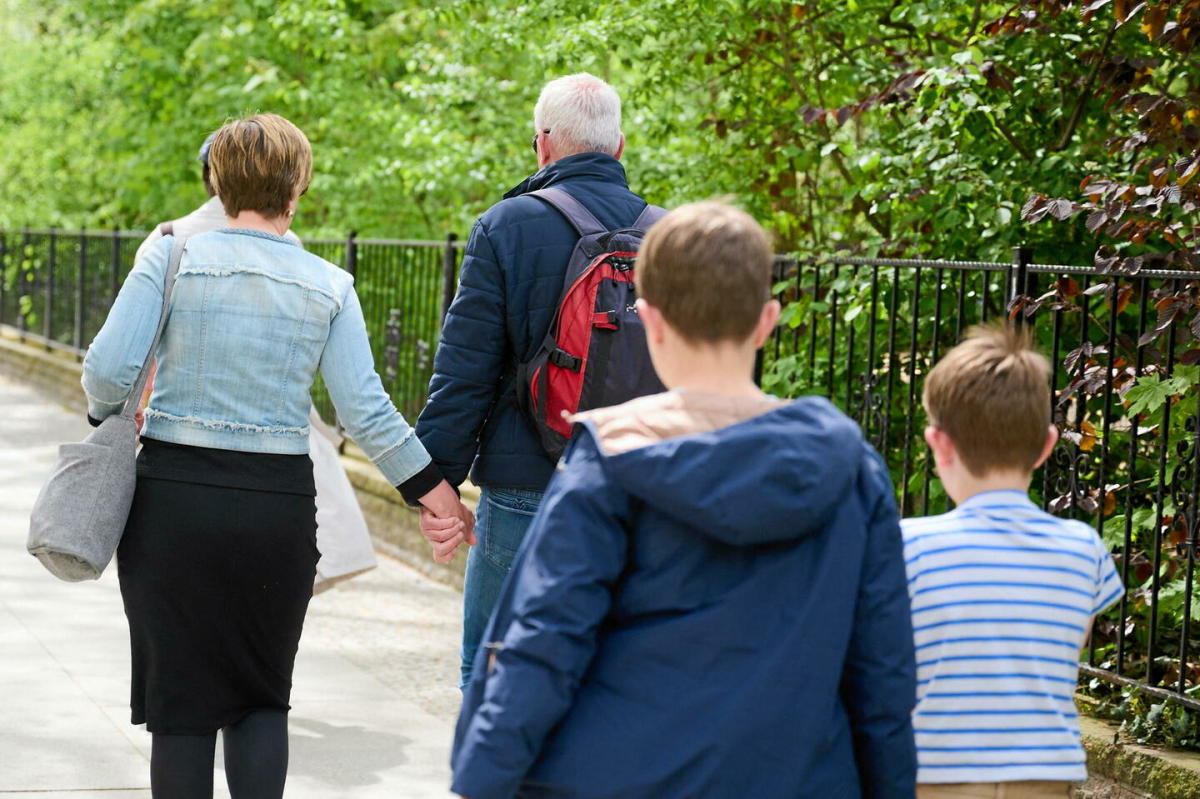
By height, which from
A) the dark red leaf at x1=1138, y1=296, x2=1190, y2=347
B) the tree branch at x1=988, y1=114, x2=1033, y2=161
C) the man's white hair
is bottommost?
the dark red leaf at x1=1138, y1=296, x2=1190, y2=347

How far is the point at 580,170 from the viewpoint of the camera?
3801 millimetres

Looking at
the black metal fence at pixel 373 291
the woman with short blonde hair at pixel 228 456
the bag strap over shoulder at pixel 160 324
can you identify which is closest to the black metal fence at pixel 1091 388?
the woman with short blonde hair at pixel 228 456

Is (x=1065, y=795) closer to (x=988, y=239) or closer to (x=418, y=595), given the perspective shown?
(x=988, y=239)

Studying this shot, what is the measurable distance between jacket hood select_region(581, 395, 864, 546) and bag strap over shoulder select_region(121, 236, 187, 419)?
1745mm

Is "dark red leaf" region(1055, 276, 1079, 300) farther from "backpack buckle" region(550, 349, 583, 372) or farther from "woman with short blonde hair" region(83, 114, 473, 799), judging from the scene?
"woman with short blonde hair" region(83, 114, 473, 799)

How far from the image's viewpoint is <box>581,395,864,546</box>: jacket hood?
6.83 feet

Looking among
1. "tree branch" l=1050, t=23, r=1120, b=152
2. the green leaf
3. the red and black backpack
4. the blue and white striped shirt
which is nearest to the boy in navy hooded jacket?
the blue and white striped shirt

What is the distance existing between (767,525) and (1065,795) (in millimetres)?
748

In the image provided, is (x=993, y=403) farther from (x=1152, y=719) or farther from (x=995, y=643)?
(x=1152, y=719)

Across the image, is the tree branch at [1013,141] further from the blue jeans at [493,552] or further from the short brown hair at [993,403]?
the short brown hair at [993,403]

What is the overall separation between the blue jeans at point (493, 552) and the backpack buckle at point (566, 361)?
12.3 inches

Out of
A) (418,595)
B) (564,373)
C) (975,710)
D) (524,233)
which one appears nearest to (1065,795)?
(975,710)

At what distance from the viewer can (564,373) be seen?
11.8ft

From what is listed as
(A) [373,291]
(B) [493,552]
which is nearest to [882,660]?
(B) [493,552]
